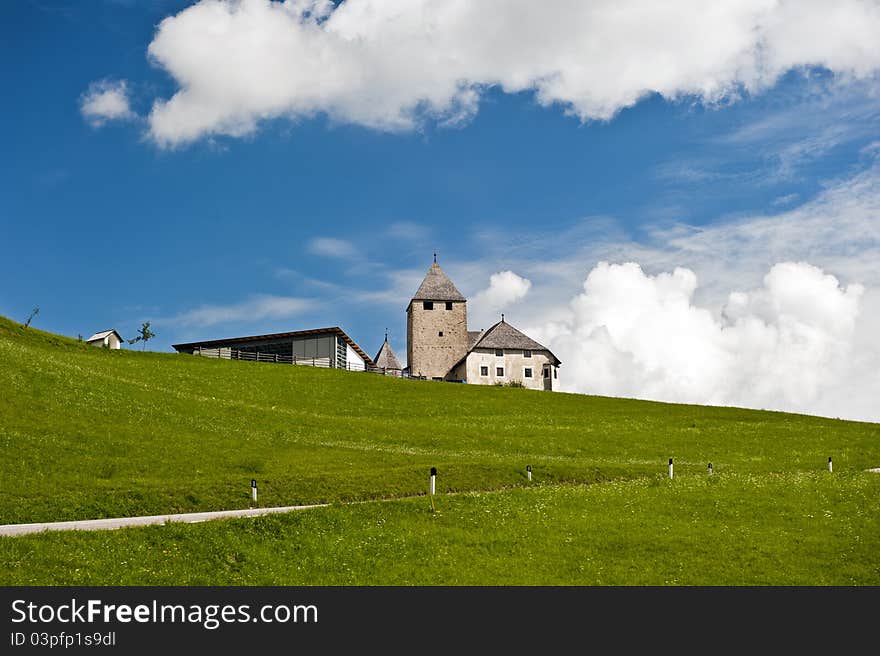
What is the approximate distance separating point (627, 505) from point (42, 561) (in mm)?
18029

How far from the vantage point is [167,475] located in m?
39.4

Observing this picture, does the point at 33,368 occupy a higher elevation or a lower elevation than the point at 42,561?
higher

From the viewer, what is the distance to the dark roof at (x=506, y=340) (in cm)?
11319

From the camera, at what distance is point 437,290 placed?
11944cm

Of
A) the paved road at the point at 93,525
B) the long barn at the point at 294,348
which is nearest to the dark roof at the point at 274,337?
the long barn at the point at 294,348

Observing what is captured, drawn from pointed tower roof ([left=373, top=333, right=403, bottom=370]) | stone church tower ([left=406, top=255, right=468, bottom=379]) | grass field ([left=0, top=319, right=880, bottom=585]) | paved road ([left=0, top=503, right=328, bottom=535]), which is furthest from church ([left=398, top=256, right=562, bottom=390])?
paved road ([left=0, top=503, right=328, bottom=535])

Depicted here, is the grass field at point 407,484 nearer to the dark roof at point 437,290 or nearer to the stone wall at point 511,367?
the stone wall at point 511,367

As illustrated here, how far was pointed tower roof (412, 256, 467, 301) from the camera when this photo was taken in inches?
4672

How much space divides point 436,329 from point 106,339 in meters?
43.5

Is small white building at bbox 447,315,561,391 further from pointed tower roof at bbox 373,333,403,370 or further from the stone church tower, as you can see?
pointed tower roof at bbox 373,333,403,370

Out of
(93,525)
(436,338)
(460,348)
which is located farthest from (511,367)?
(93,525)
